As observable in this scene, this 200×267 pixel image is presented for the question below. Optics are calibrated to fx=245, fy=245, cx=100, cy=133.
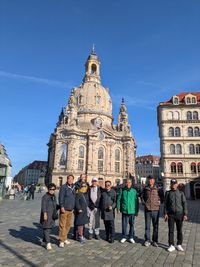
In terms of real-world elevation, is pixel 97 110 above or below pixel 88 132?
above

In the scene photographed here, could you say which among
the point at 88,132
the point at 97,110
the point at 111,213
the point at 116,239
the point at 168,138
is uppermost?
the point at 97,110

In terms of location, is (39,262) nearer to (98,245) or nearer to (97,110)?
(98,245)

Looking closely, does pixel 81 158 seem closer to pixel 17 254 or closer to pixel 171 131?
pixel 171 131

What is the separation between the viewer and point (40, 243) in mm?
8297

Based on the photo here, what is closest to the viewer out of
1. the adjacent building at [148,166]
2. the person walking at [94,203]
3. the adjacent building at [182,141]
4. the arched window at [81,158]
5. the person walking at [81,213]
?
the person walking at [81,213]

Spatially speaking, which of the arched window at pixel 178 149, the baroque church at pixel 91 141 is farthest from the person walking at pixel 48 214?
the baroque church at pixel 91 141

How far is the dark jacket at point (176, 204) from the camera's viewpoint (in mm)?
7920

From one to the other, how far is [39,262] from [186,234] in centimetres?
657

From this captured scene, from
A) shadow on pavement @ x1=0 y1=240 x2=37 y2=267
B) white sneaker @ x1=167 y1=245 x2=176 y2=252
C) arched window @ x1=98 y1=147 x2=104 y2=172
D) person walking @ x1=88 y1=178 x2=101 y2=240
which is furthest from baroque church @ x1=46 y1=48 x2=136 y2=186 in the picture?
shadow on pavement @ x1=0 y1=240 x2=37 y2=267

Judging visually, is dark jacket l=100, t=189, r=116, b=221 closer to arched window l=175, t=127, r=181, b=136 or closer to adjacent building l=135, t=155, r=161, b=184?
arched window l=175, t=127, r=181, b=136

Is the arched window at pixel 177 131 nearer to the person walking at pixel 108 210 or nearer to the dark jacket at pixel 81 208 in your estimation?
the person walking at pixel 108 210

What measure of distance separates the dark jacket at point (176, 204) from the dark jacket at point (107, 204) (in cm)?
207

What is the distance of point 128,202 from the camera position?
29.6 ft

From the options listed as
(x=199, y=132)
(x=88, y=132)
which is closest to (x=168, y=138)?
(x=199, y=132)
